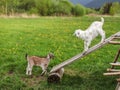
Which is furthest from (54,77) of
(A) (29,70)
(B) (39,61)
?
(A) (29,70)

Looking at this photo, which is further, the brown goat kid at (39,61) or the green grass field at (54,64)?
the brown goat kid at (39,61)

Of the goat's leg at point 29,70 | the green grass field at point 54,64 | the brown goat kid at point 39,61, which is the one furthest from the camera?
the goat's leg at point 29,70

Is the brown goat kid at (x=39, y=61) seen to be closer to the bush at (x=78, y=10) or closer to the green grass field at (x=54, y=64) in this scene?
the green grass field at (x=54, y=64)

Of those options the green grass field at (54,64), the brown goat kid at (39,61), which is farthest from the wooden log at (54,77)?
the brown goat kid at (39,61)

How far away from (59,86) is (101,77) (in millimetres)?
1556

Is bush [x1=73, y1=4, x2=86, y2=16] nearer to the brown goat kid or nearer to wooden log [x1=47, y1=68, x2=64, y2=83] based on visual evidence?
the brown goat kid

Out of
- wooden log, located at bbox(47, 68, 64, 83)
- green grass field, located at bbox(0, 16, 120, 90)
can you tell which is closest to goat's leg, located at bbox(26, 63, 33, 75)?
green grass field, located at bbox(0, 16, 120, 90)

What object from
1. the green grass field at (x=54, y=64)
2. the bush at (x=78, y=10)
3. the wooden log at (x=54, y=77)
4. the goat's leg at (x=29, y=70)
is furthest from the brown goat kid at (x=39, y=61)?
the bush at (x=78, y=10)

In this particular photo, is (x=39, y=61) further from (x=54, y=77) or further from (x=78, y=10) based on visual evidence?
(x=78, y=10)

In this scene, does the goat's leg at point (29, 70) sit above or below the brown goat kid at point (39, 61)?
below

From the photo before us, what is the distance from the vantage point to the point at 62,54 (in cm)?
1504

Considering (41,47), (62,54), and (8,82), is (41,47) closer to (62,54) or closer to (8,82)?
(62,54)

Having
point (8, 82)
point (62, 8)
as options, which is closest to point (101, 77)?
point (8, 82)

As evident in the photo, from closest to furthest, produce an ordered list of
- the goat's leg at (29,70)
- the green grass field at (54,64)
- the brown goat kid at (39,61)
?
the green grass field at (54,64), the brown goat kid at (39,61), the goat's leg at (29,70)
